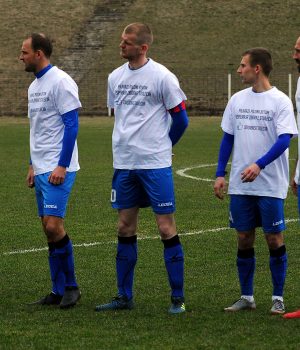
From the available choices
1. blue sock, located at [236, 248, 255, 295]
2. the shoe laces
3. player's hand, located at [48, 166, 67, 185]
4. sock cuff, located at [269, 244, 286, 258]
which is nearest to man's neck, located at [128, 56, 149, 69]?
player's hand, located at [48, 166, 67, 185]

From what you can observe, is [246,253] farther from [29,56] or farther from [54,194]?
[29,56]

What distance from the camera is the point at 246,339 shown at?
7.16 m

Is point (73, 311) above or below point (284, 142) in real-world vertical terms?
below

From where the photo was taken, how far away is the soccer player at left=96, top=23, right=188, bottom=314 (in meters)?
8.17

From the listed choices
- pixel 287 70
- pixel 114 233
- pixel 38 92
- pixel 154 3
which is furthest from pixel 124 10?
pixel 38 92

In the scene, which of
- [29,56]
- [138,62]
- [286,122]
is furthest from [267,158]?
[29,56]

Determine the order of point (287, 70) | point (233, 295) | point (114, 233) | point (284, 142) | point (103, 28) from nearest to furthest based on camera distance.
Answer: point (284, 142) → point (233, 295) → point (114, 233) → point (287, 70) → point (103, 28)

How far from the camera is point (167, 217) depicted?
827 centimetres

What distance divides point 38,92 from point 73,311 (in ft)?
5.76

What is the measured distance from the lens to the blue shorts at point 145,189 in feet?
27.0

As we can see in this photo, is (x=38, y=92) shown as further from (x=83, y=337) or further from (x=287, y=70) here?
(x=287, y=70)

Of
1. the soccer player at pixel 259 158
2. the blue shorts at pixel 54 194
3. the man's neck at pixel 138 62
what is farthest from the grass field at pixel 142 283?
the man's neck at pixel 138 62

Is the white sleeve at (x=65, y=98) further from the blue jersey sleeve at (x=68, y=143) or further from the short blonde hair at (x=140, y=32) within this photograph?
the short blonde hair at (x=140, y=32)

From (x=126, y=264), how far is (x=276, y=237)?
1.20 m
